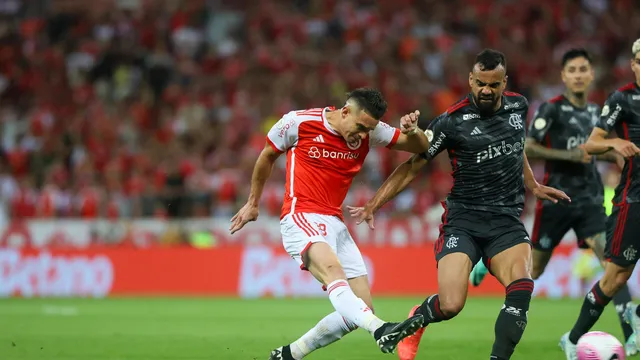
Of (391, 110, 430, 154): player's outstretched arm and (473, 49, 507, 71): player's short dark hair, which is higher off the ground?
(473, 49, 507, 71): player's short dark hair

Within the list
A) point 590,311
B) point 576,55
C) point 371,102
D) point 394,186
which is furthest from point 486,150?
point 576,55

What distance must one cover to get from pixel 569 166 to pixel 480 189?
2.74 meters

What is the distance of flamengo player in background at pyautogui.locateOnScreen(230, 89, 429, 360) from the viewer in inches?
300

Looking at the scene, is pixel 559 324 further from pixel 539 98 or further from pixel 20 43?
pixel 20 43

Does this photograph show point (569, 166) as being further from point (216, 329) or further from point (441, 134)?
point (216, 329)

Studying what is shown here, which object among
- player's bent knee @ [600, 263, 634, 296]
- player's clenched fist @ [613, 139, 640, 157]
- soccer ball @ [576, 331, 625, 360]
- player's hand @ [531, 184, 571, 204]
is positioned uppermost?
player's clenched fist @ [613, 139, 640, 157]

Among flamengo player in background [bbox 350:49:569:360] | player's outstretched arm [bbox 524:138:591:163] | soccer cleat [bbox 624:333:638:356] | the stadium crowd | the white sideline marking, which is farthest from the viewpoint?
the stadium crowd

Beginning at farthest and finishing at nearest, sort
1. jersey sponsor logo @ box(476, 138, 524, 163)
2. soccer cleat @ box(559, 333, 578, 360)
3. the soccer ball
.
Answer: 1. soccer cleat @ box(559, 333, 578, 360)
2. jersey sponsor logo @ box(476, 138, 524, 163)
3. the soccer ball

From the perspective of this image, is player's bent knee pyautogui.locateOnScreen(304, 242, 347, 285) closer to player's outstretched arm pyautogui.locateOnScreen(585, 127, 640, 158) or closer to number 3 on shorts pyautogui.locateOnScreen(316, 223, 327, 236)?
number 3 on shorts pyautogui.locateOnScreen(316, 223, 327, 236)

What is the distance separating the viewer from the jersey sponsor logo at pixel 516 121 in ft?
25.5

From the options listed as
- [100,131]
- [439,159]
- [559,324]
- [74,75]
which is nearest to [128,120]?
[100,131]

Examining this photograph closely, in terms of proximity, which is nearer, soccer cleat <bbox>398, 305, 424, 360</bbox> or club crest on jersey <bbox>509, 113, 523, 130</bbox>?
club crest on jersey <bbox>509, 113, 523, 130</bbox>

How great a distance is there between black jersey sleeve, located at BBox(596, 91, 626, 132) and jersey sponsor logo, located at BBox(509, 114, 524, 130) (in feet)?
3.04

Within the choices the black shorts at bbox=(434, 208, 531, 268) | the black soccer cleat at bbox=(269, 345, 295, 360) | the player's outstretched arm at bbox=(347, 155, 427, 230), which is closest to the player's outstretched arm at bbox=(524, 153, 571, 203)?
the black shorts at bbox=(434, 208, 531, 268)
